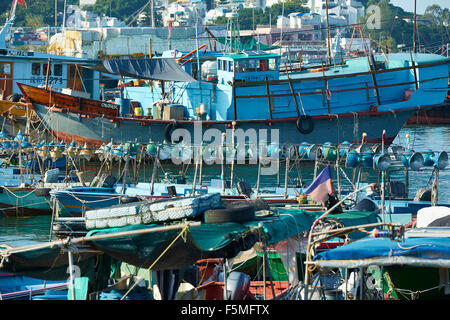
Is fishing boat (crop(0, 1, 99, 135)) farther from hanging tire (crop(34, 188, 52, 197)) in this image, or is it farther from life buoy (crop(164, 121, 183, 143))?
hanging tire (crop(34, 188, 52, 197))

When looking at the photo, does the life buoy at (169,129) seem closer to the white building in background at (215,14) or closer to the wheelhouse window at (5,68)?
the wheelhouse window at (5,68)

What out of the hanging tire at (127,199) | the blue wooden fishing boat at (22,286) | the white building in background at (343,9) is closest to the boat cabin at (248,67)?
the hanging tire at (127,199)

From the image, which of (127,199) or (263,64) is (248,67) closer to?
(263,64)

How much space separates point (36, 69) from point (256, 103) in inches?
586

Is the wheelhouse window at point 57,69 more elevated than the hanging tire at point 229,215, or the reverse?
the wheelhouse window at point 57,69

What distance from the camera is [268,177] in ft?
117

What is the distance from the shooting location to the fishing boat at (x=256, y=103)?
3659 cm

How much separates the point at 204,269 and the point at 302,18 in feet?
379

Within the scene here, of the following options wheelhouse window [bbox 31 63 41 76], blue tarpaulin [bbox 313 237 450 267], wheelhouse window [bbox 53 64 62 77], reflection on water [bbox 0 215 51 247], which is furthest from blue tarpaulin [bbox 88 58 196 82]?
blue tarpaulin [bbox 313 237 450 267]

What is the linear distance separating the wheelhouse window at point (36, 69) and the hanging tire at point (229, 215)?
33108mm

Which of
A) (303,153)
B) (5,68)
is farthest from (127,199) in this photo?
(5,68)

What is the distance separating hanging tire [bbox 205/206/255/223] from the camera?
13508mm

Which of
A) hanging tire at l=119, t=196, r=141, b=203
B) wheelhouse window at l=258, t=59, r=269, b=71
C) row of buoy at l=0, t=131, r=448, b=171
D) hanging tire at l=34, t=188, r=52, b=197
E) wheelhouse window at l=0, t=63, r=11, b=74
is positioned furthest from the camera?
wheelhouse window at l=0, t=63, r=11, b=74

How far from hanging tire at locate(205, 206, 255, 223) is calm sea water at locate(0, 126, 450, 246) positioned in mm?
7100
